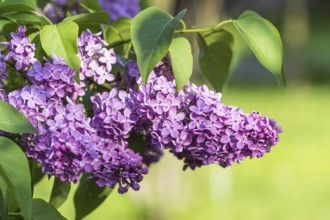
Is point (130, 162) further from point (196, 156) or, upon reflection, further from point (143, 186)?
point (143, 186)

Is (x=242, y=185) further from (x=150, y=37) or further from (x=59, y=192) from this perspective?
(x=150, y=37)

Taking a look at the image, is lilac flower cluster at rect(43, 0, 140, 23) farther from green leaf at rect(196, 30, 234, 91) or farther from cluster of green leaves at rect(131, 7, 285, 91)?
cluster of green leaves at rect(131, 7, 285, 91)

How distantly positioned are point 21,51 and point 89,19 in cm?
18

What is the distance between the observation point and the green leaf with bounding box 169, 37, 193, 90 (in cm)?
160

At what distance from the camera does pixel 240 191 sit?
7.56 metres

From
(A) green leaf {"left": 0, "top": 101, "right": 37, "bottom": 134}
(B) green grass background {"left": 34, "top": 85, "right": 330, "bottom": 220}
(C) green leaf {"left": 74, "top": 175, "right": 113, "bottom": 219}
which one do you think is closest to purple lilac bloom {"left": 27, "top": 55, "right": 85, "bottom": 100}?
(A) green leaf {"left": 0, "top": 101, "right": 37, "bottom": 134}

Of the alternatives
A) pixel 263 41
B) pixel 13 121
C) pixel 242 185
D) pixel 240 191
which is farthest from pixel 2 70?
pixel 242 185

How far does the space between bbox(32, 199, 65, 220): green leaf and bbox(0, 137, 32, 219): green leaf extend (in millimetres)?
170

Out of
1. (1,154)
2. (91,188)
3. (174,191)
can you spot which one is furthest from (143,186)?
(1,154)

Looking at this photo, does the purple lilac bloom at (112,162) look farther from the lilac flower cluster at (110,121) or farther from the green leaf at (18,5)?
the green leaf at (18,5)

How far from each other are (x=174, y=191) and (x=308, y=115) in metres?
6.37

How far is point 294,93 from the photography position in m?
14.6

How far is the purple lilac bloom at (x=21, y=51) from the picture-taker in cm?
160

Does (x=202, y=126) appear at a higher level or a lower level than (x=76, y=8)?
higher
